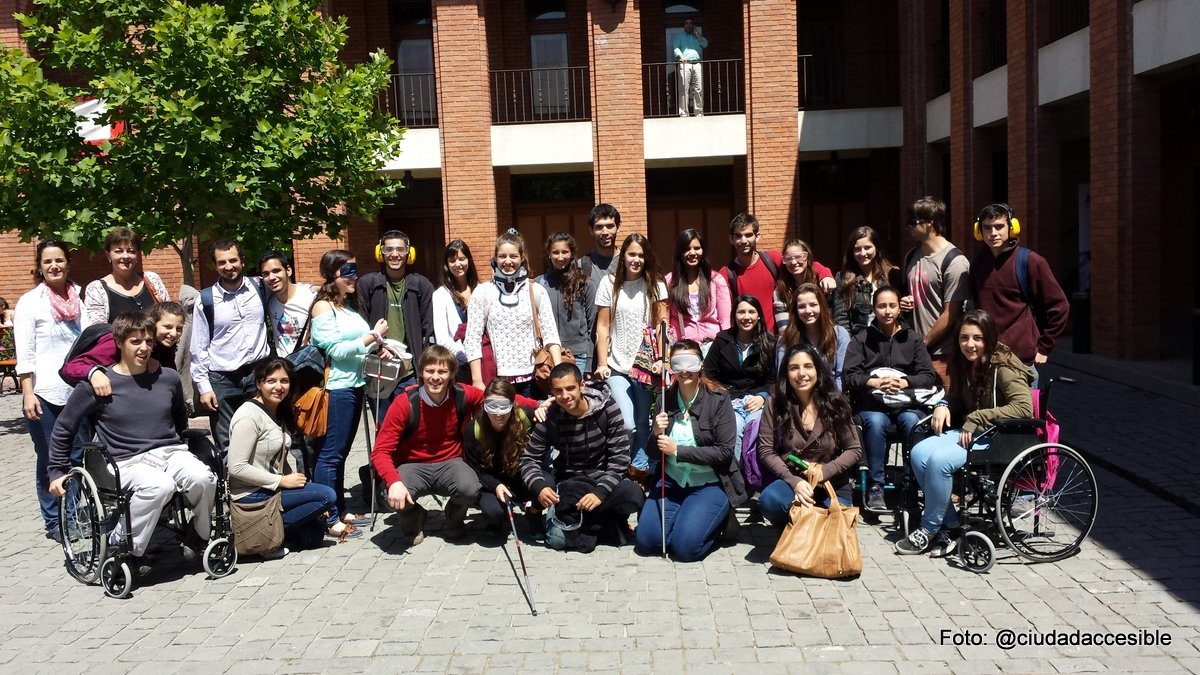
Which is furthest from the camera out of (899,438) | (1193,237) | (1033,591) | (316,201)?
(1193,237)

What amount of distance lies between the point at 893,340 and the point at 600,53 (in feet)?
40.0

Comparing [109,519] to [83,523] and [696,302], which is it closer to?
[83,523]

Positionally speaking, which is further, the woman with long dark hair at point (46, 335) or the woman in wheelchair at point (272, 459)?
the woman with long dark hair at point (46, 335)

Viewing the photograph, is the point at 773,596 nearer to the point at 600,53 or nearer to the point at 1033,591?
the point at 1033,591

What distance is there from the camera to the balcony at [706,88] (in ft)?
64.2

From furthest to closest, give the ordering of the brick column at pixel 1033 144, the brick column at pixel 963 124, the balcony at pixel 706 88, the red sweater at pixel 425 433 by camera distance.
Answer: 1. the balcony at pixel 706 88
2. the brick column at pixel 963 124
3. the brick column at pixel 1033 144
4. the red sweater at pixel 425 433

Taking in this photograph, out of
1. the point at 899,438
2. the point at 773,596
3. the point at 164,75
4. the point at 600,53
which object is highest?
the point at 600,53

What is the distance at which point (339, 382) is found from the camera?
705 cm

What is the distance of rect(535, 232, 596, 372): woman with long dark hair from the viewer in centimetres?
752

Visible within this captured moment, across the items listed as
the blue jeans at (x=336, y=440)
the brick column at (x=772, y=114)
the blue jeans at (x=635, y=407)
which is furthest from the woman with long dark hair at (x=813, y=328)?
the brick column at (x=772, y=114)

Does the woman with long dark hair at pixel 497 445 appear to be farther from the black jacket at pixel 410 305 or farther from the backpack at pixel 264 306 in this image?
the backpack at pixel 264 306

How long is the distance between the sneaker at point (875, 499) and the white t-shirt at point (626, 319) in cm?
190

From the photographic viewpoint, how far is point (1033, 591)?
17.6 feet

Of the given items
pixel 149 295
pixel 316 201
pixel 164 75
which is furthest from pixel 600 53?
pixel 149 295
